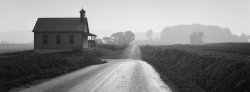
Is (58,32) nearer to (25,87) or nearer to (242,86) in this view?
(25,87)

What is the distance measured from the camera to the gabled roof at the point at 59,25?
46.4 meters

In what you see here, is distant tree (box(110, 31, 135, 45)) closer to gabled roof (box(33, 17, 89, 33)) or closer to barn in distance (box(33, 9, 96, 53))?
gabled roof (box(33, 17, 89, 33))

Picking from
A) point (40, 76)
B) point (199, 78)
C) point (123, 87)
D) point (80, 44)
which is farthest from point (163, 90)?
point (80, 44)

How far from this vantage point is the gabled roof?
46375mm

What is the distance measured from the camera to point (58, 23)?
1881 inches

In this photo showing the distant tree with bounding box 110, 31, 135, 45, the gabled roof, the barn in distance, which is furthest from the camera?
the distant tree with bounding box 110, 31, 135, 45

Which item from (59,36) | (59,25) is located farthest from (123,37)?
(59,36)

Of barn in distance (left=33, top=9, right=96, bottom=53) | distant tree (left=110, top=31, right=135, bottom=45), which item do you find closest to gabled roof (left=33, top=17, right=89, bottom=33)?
barn in distance (left=33, top=9, right=96, bottom=53)

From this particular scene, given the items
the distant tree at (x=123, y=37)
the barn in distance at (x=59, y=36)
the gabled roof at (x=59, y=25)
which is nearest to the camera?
the barn in distance at (x=59, y=36)

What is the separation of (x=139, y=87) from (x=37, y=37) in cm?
3765

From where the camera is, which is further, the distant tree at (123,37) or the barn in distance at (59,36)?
the distant tree at (123,37)

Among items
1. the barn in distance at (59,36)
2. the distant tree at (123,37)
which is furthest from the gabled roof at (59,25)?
the distant tree at (123,37)

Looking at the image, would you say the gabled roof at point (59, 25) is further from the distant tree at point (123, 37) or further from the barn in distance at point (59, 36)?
the distant tree at point (123, 37)

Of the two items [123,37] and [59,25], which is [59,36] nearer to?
[59,25]
